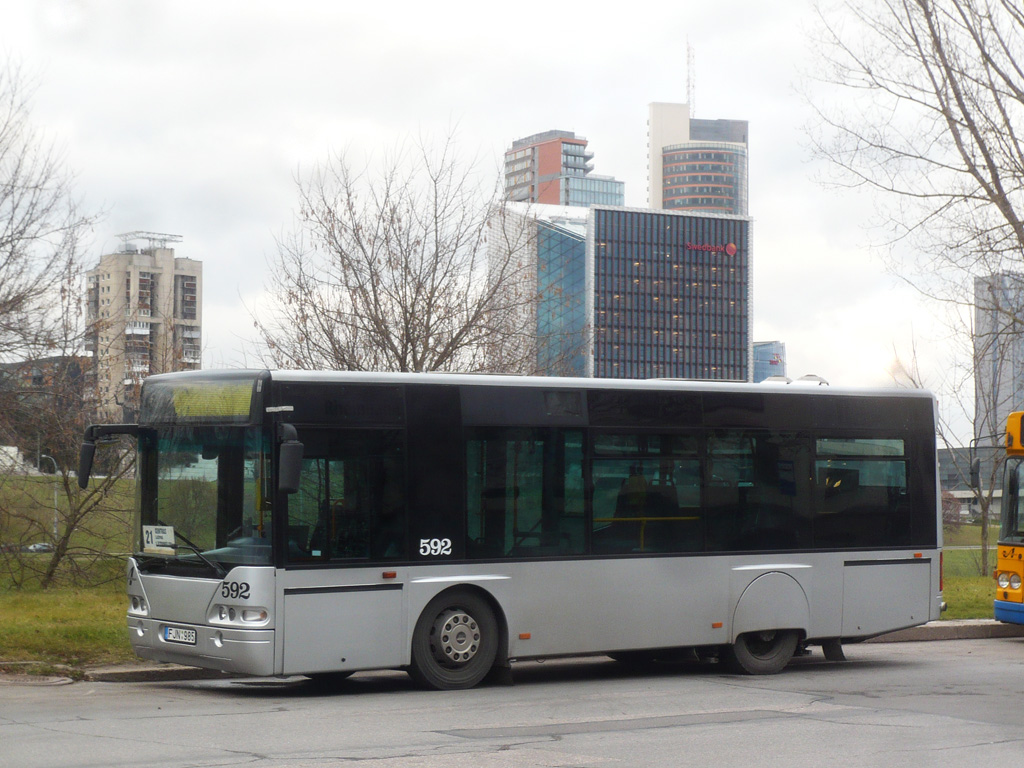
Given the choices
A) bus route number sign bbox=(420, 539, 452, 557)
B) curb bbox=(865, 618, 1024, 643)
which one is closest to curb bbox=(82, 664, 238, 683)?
bus route number sign bbox=(420, 539, 452, 557)

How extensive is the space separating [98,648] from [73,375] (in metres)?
9.25

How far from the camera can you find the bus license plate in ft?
35.2

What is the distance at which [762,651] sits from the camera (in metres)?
13.1

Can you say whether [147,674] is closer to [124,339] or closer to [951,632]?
[951,632]

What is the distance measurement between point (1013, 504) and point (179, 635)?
10.7 metres

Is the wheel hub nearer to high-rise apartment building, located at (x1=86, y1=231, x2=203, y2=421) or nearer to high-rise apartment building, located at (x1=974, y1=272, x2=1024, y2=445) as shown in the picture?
high-rise apartment building, located at (x1=86, y1=231, x2=203, y2=421)

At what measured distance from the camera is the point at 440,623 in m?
11.2

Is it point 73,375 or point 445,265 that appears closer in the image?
point 73,375

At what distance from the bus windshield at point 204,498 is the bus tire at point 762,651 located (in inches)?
197

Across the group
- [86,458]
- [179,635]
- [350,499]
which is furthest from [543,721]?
[86,458]

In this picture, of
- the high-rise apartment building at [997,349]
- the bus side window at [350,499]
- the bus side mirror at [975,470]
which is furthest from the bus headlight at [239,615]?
the high-rise apartment building at [997,349]

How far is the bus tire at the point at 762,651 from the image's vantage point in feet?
42.2

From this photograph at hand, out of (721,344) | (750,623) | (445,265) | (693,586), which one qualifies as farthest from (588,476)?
(721,344)

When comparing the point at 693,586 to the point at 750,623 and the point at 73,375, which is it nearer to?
the point at 750,623
